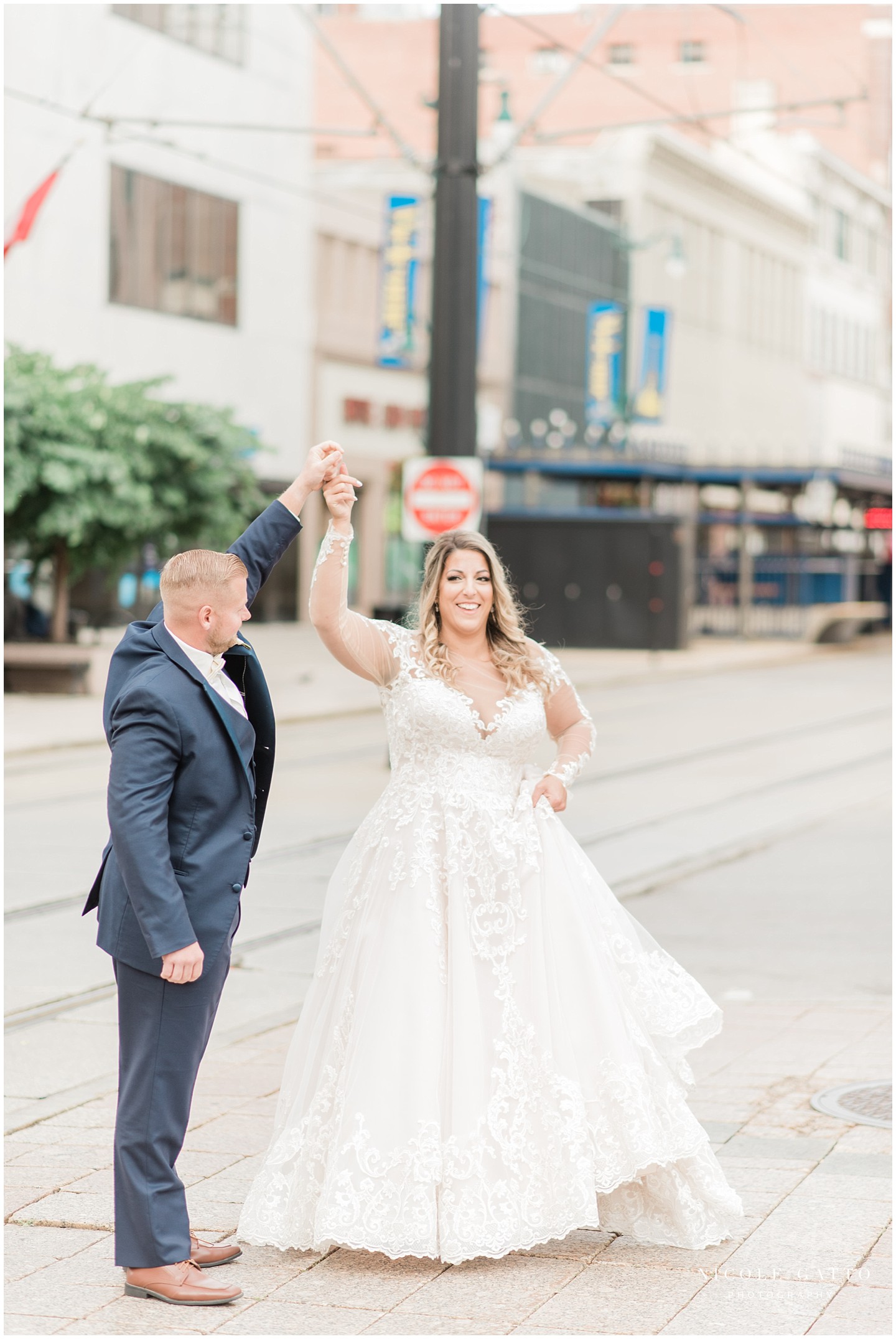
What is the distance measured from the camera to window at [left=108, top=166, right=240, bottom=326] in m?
32.1

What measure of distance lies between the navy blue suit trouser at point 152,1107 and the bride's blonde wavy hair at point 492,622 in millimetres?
1037

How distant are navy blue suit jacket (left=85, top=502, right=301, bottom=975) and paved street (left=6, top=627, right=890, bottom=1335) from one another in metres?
0.82

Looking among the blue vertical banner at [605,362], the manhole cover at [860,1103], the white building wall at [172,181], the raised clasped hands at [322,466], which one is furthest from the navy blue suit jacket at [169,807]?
the blue vertical banner at [605,362]

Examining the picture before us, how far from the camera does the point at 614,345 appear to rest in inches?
1805

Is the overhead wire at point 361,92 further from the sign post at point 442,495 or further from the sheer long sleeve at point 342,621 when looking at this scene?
the sheer long sleeve at point 342,621

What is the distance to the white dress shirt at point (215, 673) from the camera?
164 inches

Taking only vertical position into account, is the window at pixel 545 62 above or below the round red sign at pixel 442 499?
above

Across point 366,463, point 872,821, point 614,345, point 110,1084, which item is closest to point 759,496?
point 614,345

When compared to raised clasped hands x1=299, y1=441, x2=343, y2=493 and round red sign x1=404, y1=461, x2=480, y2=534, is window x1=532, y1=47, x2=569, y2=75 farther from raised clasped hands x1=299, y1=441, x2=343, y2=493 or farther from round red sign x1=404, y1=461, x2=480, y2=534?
raised clasped hands x1=299, y1=441, x2=343, y2=493

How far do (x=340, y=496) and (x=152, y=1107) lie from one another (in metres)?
1.48

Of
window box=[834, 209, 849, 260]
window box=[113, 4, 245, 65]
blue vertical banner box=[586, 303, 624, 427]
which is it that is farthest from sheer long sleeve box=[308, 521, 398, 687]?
window box=[834, 209, 849, 260]

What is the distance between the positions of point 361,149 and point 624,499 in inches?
803

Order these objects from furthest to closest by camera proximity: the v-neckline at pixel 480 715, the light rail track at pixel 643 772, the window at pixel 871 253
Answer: the window at pixel 871 253 → the light rail track at pixel 643 772 → the v-neckline at pixel 480 715

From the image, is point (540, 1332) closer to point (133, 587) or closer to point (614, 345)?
point (133, 587)
